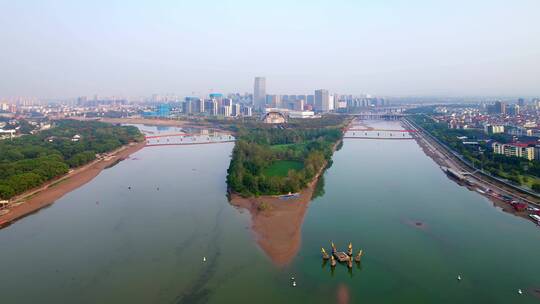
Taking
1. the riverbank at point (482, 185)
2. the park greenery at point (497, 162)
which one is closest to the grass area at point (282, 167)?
the riverbank at point (482, 185)

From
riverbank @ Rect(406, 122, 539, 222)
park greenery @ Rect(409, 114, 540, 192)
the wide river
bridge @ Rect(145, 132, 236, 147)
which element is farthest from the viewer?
bridge @ Rect(145, 132, 236, 147)

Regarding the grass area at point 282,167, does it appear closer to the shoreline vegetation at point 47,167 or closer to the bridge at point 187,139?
the shoreline vegetation at point 47,167

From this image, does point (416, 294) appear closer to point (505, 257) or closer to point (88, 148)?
point (505, 257)

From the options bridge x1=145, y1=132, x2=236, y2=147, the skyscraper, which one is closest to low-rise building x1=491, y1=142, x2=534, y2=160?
bridge x1=145, y1=132, x2=236, y2=147

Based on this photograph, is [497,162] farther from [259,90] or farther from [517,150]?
[259,90]

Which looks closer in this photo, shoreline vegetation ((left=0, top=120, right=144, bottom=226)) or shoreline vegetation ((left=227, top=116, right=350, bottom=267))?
shoreline vegetation ((left=227, top=116, right=350, bottom=267))

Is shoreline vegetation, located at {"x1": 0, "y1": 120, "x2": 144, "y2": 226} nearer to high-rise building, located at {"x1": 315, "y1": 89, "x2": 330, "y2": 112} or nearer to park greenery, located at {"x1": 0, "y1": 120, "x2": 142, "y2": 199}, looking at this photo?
park greenery, located at {"x1": 0, "y1": 120, "x2": 142, "y2": 199}

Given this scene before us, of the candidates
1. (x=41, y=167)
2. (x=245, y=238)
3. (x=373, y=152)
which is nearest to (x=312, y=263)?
(x=245, y=238)
